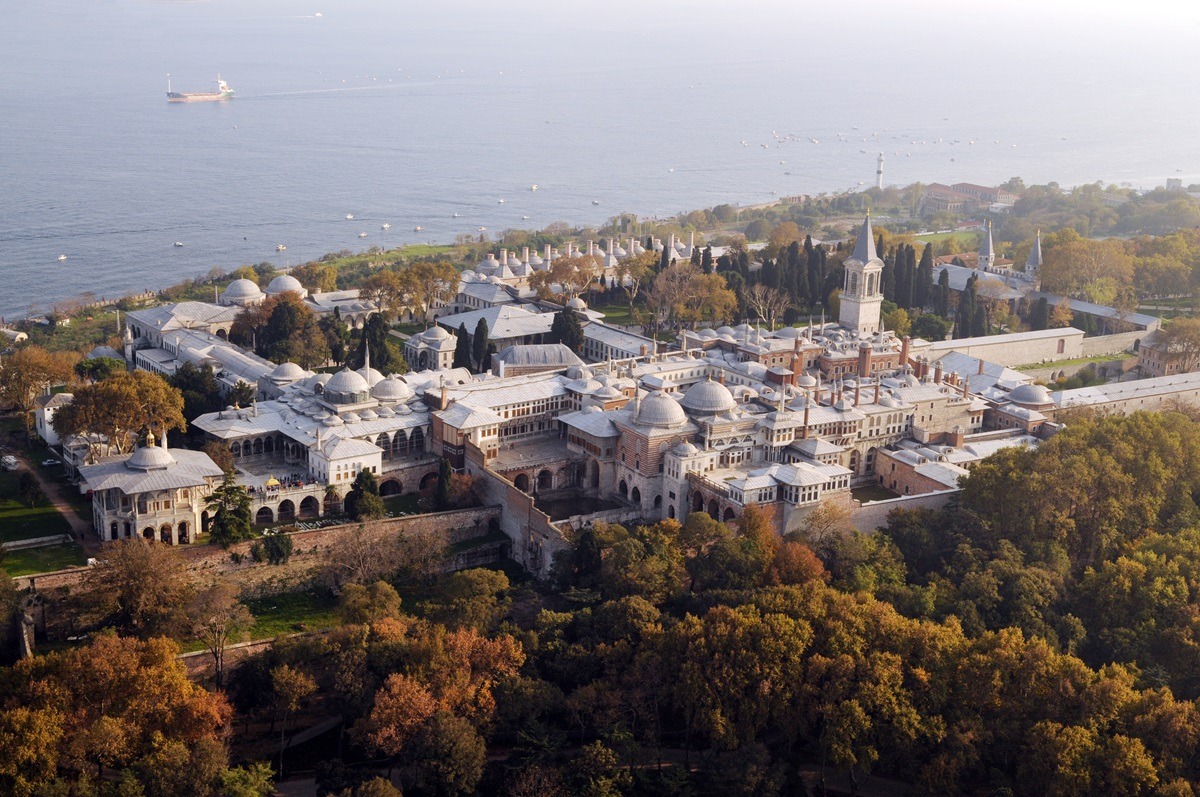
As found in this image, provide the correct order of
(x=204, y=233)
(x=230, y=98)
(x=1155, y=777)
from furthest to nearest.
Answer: (x=230, y=98)
(x=204, y=233)
(x=1155, y=777)

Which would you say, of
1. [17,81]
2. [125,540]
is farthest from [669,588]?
[17,81]

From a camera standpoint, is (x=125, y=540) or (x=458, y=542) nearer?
(x=125, y=540)

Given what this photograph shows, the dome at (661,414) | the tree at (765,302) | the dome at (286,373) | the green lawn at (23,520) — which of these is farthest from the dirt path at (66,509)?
the tree at (765,302)

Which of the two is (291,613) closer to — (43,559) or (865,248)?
(43,559)

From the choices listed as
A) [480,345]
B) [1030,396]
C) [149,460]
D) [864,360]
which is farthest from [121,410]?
[1030,396]

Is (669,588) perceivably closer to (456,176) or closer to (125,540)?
(125,540)

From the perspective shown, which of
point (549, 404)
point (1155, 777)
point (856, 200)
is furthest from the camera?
point (856, 200)

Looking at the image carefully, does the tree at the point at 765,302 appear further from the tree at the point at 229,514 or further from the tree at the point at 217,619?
the tree at the point at 217,619
